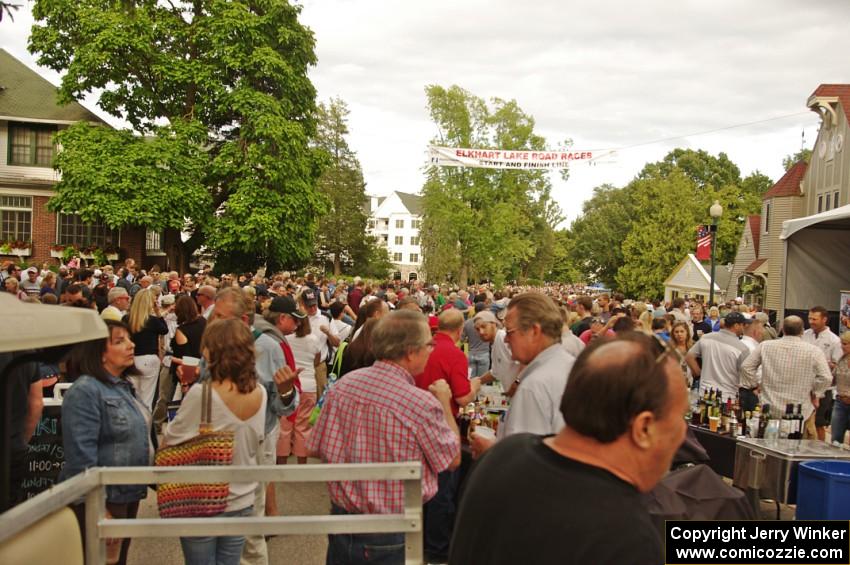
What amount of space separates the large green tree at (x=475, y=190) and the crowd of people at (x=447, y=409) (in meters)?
41.8

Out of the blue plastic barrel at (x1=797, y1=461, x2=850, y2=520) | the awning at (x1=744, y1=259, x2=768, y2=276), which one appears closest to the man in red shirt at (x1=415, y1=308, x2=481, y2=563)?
the blue plastic barrel at (x1=797, y1=461, x2=850, y2=520)

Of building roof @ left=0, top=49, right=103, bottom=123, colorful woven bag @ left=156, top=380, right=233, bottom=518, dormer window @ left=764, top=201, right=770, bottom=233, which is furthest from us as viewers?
dormer window @ left=764, top=201, right=770, bottom=233

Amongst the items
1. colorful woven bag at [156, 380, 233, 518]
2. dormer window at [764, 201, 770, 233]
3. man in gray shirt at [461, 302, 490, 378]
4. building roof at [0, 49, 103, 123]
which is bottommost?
man in gray shirt at [461, 302, 490, 378]

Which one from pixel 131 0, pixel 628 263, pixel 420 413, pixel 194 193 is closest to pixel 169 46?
pixel 131 0

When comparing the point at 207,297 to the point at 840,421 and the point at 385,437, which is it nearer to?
the point at 385,437

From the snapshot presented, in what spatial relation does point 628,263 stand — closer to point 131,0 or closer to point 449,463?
point 131,0

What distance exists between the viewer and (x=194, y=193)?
2955cm

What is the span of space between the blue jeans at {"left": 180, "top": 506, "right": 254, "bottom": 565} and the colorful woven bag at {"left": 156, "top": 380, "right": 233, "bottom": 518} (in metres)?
0.17

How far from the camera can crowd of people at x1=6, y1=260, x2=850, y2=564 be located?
5.65 ft

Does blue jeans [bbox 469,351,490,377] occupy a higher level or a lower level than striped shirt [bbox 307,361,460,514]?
lower

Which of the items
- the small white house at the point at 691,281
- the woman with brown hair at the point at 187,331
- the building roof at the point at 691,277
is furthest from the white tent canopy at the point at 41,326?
the building roof at the point at 691,277

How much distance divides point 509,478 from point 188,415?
2530 mm

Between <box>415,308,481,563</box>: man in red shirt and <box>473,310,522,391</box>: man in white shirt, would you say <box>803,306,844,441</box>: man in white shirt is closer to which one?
<box>473,310,522,391</box>: man in white shirt

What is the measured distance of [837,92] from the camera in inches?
1240
